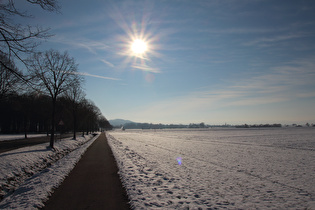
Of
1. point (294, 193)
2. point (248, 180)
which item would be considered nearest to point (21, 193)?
point (248, 180)

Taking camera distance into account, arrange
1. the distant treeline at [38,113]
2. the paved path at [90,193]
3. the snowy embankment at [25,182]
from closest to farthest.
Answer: the paved path at [90,193], the snowy embankment at [25,182], the distant treeline at [38,113]

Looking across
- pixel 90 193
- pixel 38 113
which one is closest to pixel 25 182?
pixel 90 193

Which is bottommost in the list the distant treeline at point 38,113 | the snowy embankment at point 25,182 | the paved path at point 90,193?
the paved path at point 90,193

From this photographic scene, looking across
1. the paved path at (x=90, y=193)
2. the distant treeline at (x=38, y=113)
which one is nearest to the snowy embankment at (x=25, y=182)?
the paved path at (x=90, y=193)

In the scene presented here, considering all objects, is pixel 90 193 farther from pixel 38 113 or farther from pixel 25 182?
pixel 38 113

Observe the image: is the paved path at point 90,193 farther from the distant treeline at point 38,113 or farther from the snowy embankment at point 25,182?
the distant treeline at point 38,113

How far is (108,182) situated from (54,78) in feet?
49.8

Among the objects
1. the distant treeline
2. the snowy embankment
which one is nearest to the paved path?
the snowy embankment

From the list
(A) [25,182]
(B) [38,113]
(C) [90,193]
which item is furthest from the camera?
(B) [38,113]

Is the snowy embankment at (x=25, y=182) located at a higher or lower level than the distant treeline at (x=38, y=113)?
lower

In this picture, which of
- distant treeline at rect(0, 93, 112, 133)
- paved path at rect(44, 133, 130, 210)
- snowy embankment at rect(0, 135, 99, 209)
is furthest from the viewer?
→ distant treeline at rect(0, 93, 112, 133)

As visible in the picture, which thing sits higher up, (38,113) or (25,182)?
(38,113)

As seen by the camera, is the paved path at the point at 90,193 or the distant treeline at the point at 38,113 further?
the distant treeline at the point at 38,113

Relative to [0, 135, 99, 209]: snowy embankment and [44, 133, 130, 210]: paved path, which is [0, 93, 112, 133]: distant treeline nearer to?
[0, 135, 99, 209]: snowy embankment
